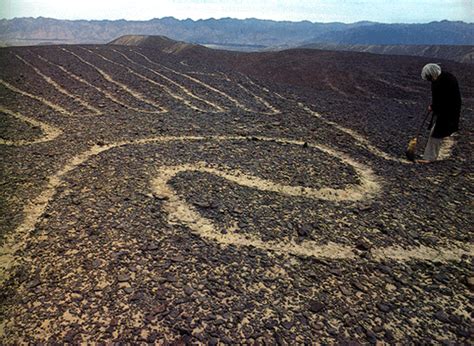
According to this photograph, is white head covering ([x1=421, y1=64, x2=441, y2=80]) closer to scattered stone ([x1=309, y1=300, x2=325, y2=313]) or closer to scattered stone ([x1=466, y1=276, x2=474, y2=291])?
scattered stone ([x1=466, y1=276, x2=474, y2=291])

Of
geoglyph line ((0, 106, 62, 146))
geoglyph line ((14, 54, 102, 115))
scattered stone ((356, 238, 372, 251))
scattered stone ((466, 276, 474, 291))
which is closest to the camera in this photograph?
scattered stone ((466, 276, 474, 291))

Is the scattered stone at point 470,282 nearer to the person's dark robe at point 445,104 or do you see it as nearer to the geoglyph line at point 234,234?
the geoglyph line at point 234,234

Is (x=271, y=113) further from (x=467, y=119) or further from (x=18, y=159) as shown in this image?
(x=18, y=159)

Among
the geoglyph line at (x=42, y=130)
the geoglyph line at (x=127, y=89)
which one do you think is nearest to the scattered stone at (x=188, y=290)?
the geoglyph line at (x=42, y=130)

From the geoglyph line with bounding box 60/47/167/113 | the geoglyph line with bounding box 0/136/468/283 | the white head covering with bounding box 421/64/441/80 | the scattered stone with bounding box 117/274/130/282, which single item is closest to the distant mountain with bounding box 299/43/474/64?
the geoglyph line with bounding box 60/47/167/113

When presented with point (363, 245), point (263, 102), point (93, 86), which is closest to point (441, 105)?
point (363, 245)

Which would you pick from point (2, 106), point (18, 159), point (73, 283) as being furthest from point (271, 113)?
point (73, 283)
